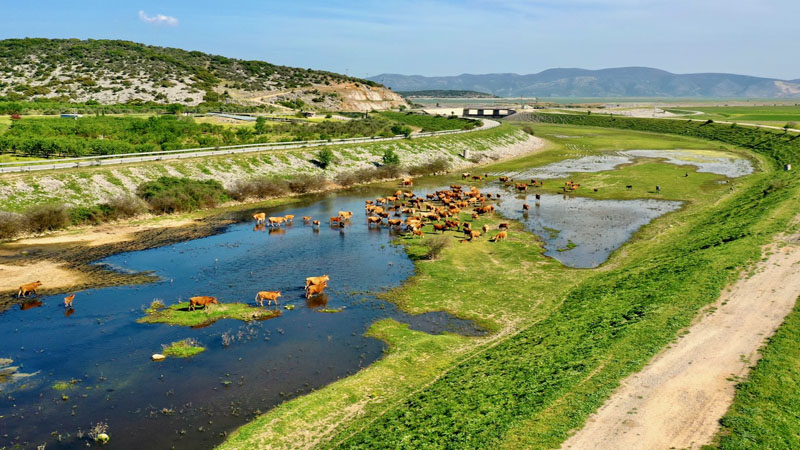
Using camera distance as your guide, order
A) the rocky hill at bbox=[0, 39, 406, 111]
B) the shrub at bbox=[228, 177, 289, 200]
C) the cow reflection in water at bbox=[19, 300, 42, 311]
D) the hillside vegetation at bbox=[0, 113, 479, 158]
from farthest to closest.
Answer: the rocky hill at bbox=[0, 39, 406, 111], the hillside vegetation at bbox=[0, 113, 479, 158], the shrub at bbox=[228, 177, 289, 200], the cow reflection in water at bbox=[19, 300, 42, 311]

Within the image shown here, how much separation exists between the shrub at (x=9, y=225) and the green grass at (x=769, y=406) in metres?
53.5

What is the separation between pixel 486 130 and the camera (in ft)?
418

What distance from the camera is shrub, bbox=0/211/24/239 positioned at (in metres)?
45.5

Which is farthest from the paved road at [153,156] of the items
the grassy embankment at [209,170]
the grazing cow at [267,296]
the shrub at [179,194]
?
the grazing cow at [267,296]

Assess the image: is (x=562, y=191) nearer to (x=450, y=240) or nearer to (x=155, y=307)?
(x=450, y=240)

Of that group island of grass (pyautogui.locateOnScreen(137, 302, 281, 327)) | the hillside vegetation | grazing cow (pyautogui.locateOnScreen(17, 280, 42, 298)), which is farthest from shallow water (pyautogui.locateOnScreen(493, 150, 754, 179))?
grazing cow (pyautogui.locateOnScreen(17, 280, 42, 298))

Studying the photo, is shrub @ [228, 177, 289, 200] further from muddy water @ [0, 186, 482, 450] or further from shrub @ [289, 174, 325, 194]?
muddy water @ [0, 186, 482, 450]

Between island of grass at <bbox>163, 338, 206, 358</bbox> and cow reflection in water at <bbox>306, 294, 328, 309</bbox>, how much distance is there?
7716 mm

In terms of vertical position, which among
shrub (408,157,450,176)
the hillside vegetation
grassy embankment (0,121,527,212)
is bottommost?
shrub (408,157,450,176)

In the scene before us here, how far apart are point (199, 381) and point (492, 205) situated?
44367mm

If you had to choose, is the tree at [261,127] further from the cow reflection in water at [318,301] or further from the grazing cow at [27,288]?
the cow reflection in water at [318,301]

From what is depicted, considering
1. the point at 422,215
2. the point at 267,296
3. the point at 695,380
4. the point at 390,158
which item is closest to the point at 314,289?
the point at 267,296

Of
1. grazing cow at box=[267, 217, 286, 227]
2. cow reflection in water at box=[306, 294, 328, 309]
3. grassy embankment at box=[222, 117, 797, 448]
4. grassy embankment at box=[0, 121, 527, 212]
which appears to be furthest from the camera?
grazing cow at box=[267, 217, 286, 227]

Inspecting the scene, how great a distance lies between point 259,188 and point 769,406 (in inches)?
2306
